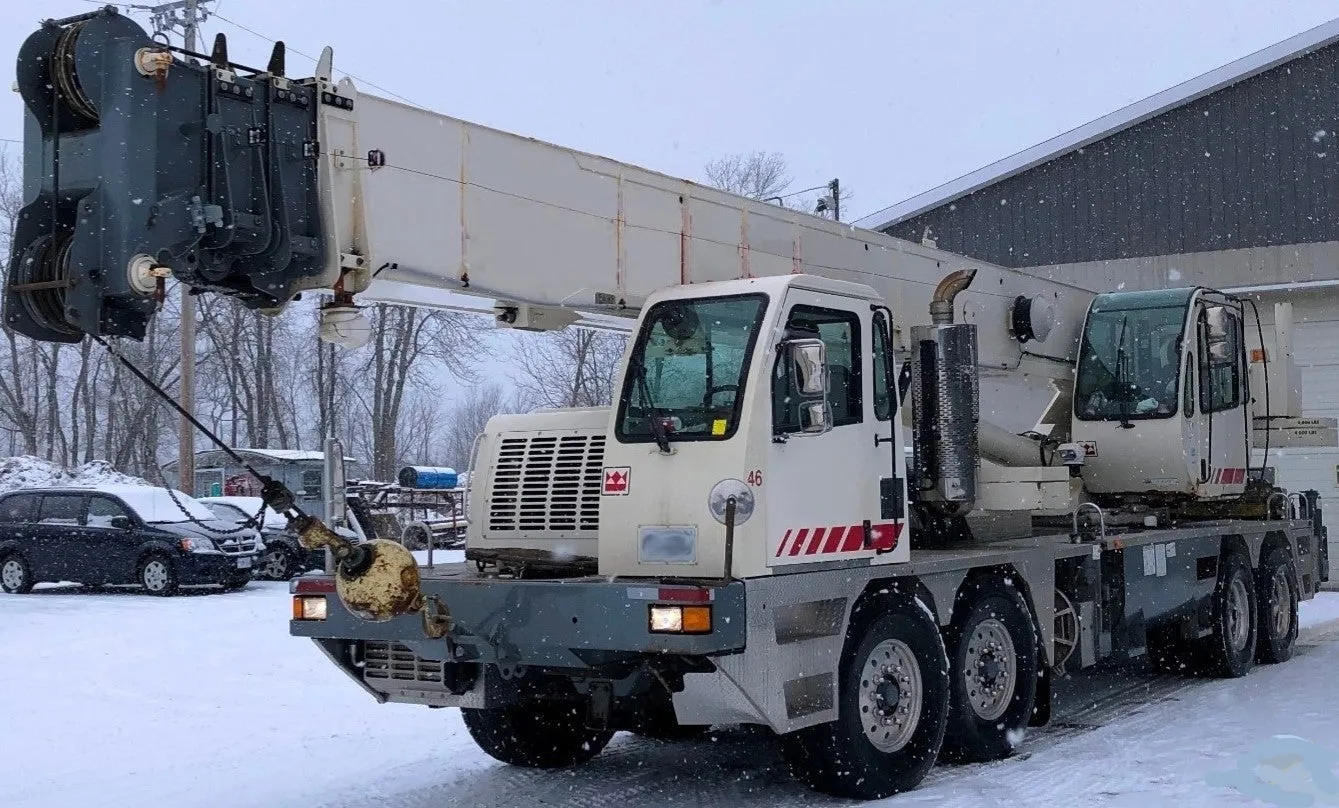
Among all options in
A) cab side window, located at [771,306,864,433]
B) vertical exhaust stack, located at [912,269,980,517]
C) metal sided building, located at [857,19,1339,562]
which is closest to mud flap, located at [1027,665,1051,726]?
vertical exhaust stack, located at [912,269,980,517]

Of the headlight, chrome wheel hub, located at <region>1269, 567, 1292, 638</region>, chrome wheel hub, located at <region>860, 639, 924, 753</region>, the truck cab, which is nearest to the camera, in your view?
the headlight

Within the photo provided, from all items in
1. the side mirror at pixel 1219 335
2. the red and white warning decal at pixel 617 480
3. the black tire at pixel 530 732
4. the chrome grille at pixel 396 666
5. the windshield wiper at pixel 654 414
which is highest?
the side mirror at pixel 1219 335

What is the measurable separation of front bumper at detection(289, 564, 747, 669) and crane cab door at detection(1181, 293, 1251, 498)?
676cm

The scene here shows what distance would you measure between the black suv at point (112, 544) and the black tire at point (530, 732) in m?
12.5

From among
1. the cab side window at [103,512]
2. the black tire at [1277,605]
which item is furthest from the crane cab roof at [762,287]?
the cab side window at [103,512]

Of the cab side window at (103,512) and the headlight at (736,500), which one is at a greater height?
the headlight at (736,500)

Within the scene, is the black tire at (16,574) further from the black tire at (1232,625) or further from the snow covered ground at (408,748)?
the black tire at (1232,625)

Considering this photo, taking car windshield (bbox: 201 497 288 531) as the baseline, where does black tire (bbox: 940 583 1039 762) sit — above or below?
below

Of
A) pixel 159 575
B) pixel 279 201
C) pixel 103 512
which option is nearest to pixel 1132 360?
pixel 279 201

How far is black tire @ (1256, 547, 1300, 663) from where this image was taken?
13.2 meters

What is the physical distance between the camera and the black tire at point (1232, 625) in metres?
12.3

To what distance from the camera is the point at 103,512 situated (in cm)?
2095

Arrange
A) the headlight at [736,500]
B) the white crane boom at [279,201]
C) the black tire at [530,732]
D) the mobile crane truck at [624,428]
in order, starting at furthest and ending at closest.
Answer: the black tire at [530,732] → the headlight at [736,500] → the mobile crane truck at [624,428] → the white crane boom at [279,201]

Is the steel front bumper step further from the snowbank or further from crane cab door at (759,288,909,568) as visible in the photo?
the snowbank
